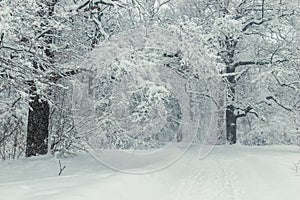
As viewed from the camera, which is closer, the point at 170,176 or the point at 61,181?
the point at 61,181

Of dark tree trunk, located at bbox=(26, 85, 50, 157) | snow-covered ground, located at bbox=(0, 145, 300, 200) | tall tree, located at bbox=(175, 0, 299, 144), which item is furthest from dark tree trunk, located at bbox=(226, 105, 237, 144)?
dark tree trunk, located at bbox=(26, 85, 50, 157)

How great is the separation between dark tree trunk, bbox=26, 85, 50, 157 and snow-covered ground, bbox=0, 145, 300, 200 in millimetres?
550

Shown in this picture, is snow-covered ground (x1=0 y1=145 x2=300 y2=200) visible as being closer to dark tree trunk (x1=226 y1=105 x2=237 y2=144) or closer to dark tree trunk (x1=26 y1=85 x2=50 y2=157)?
dark tree trunk (x1=26 y1=85 x2=50 y2=157)

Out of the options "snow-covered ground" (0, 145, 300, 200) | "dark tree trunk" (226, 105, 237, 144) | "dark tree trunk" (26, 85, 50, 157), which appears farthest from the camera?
"dark tree trunk" (226, 105, 237, 144)

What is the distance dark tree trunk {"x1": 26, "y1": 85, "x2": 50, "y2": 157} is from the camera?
1117 centimetres

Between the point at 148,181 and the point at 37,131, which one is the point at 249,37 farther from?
the point at 148,181

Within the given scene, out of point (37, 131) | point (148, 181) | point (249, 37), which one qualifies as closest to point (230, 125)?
point (249, 37)

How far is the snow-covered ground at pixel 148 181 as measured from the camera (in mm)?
6523

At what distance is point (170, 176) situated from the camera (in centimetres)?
1006

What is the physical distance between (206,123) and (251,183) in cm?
1124

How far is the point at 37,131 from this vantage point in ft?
36.8

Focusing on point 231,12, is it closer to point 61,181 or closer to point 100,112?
point 100,112

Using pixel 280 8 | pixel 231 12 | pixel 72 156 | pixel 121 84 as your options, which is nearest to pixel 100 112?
pixel 72 156

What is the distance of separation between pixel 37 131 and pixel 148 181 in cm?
409
